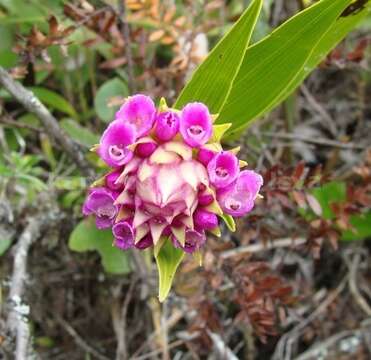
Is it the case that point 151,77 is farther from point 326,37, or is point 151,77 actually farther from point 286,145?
point 326,37

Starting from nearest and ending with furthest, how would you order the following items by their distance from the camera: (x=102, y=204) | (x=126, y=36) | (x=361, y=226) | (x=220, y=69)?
(x=102, y=204) < (x=220, y=69) < (x=126, y=36) < (x=361, y=226)

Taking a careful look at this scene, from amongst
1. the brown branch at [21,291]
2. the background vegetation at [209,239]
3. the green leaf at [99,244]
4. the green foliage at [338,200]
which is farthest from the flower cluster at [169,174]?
the green foliage at [338,200]

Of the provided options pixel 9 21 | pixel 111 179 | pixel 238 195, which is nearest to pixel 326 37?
pixel 238 195

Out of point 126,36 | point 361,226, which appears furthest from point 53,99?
point 361,226

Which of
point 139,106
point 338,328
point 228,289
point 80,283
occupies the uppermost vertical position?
point 139,106

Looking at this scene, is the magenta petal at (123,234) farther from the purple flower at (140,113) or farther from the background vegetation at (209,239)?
the background vegetation at (209,239)

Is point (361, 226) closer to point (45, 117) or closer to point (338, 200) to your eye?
point (338, 200)
